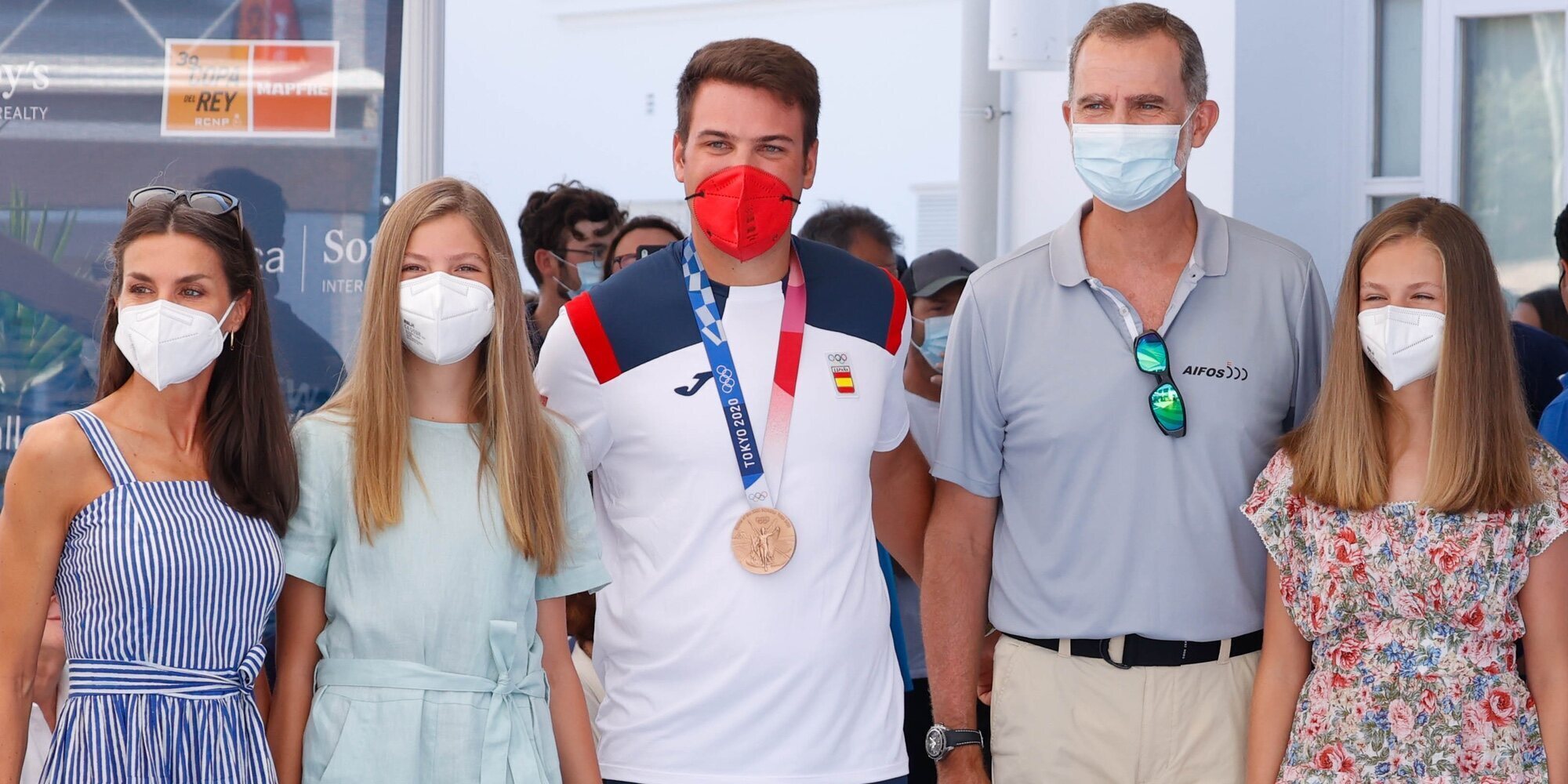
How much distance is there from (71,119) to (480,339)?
6.00 ft

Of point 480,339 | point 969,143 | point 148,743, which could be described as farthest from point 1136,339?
point 969,143

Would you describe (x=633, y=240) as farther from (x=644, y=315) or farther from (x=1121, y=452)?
(x=1121, y=452)

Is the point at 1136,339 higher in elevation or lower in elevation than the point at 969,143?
lower

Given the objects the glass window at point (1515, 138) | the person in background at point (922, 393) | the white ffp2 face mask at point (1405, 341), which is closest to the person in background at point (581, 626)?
the person in background at point (922, 393)

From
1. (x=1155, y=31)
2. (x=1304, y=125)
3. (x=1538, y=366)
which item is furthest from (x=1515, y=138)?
(x=1155, y=31)

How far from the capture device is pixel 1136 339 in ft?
9.10

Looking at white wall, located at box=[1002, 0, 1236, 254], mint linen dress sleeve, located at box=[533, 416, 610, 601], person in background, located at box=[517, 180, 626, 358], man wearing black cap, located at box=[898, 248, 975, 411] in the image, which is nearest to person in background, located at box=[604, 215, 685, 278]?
person in background, located at box=[517, 180, 626, 358]

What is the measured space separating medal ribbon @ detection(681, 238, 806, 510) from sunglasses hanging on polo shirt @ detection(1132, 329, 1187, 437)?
63 centimetres

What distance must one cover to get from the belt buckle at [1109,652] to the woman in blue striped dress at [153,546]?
4.68 feet

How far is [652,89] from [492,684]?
13379mm

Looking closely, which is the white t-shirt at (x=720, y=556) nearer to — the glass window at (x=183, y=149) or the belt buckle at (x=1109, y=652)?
the belt buckle at (x=1109, y=652)

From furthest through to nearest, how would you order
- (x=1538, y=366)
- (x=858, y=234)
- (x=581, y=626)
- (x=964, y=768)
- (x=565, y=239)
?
(x=565, y=239) → (x=858, y=234) → (x=1538, y=366) → (x=581, y=626) → (x=964, y=768)

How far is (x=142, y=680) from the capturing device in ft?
7.68

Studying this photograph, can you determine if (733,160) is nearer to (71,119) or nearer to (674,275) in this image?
(674,275)
